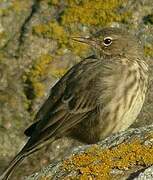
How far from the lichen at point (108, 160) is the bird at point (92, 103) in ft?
7.30

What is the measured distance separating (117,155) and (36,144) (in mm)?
2469

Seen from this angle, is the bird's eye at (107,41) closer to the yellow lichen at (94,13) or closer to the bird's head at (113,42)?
the bird's head at (113,42)

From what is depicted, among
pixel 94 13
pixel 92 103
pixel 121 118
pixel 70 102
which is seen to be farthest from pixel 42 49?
pixel 121 118

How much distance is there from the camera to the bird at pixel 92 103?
25.3ft

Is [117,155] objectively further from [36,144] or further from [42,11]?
[42,11]

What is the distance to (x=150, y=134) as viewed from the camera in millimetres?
5289

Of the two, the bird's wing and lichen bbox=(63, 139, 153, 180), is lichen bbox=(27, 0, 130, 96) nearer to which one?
the bird's wing

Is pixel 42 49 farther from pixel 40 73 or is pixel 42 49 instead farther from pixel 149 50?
pixel 149 50

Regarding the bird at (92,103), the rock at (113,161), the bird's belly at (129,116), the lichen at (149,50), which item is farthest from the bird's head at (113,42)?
the rock at (113,161)

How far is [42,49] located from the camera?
907cm

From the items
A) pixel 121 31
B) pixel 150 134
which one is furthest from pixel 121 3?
pixel 150 134

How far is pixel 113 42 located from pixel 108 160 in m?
3.54

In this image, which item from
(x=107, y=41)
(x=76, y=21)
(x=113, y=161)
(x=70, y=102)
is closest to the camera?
(x=113, y=161)

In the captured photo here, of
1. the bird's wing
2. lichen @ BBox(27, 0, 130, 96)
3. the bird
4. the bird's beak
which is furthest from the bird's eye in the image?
lichen @ BBox(27, 0, 130, 96)
